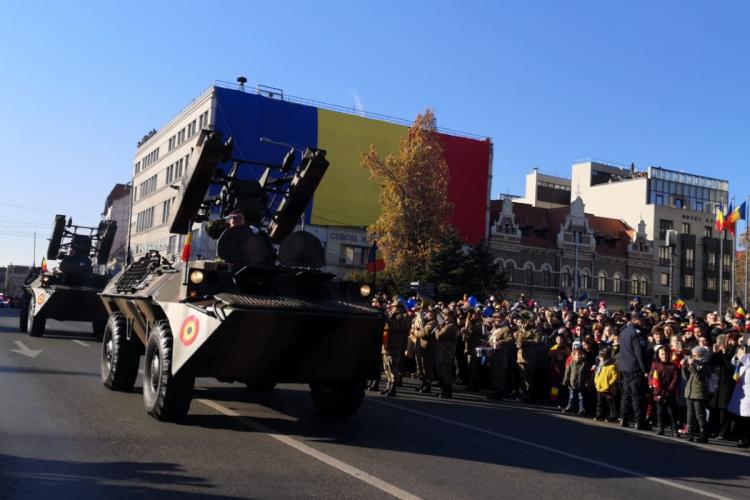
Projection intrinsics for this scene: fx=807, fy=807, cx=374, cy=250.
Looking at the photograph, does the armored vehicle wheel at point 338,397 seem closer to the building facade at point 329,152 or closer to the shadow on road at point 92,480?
the shadow on road at point 92,480

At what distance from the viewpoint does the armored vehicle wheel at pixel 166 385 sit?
8.82m

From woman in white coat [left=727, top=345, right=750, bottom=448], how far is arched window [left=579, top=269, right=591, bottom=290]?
60.7 meters

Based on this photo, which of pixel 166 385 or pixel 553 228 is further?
pixel 553 228

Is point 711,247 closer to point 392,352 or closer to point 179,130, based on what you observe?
point 179,130

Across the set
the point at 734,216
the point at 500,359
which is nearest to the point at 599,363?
the point at 500,359

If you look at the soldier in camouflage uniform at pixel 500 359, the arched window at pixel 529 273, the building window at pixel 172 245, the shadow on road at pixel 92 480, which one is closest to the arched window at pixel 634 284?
the arched window at pixel 529 273

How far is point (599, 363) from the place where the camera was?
44.3 feet

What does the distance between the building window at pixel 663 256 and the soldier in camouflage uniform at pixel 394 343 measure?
65686mm

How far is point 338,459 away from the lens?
755 cm

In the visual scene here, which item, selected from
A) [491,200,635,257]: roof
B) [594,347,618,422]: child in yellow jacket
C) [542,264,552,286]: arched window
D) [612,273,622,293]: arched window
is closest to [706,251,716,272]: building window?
[491,200,635,257]: roof

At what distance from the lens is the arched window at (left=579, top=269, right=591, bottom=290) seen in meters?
70.9

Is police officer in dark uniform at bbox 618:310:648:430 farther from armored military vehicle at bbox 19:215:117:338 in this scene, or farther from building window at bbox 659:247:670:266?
building window at bbox 659:247:670:266

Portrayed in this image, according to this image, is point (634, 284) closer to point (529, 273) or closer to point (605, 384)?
point (529, 273)

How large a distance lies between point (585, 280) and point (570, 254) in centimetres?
266
